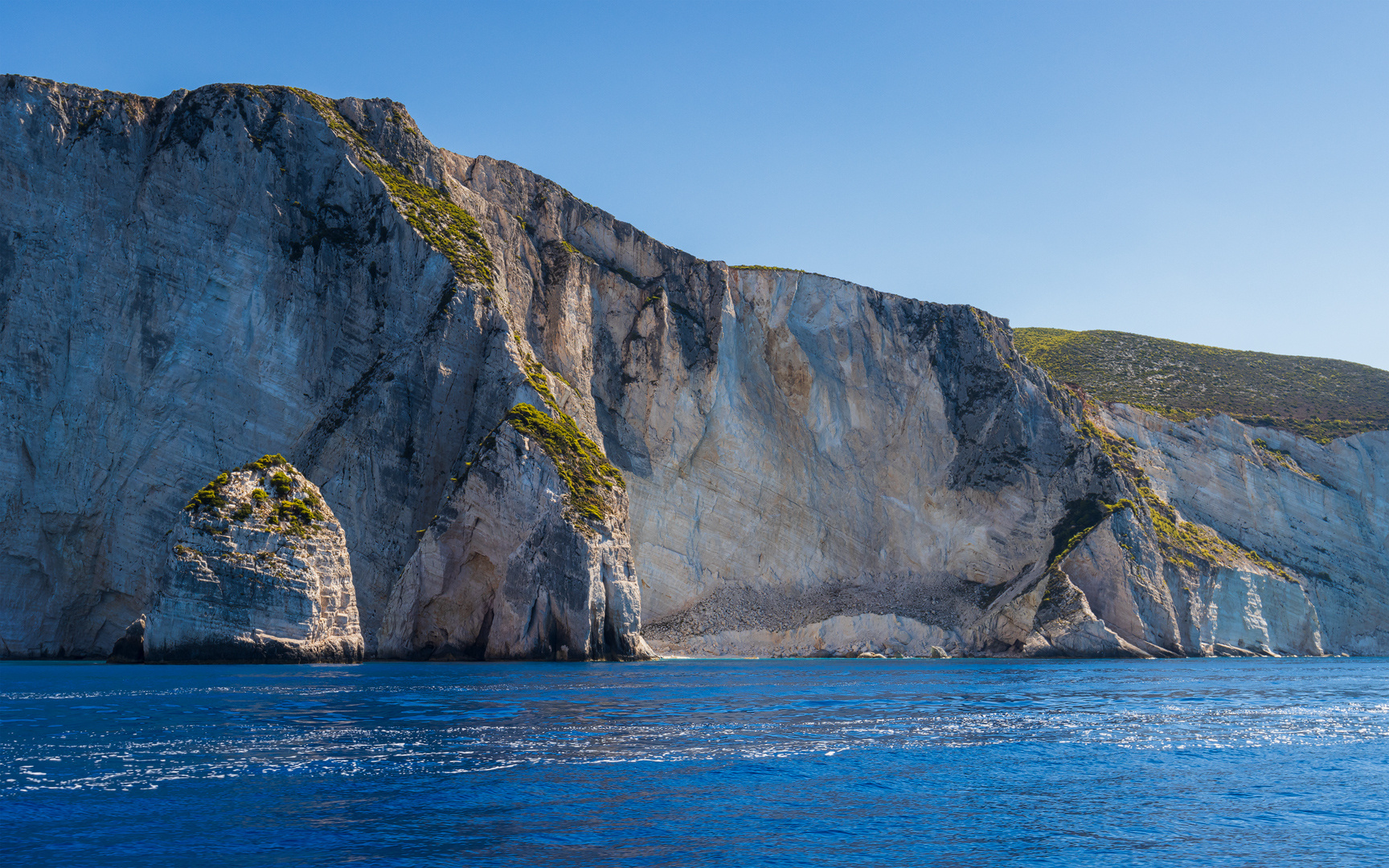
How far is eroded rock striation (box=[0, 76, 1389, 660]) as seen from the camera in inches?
2355

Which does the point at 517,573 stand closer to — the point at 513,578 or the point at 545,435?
the point at 513,578

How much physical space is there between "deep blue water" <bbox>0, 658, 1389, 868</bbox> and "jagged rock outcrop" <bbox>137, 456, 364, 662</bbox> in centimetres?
872

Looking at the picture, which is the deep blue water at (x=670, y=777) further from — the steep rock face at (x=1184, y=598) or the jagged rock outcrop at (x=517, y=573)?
the steep rock face at (x=1184, y=598)

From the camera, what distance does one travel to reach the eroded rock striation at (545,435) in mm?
59812

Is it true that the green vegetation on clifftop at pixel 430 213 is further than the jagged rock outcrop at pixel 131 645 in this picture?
Yes

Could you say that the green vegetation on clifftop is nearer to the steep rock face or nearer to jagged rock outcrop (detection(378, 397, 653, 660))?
jagged rock outcrop (detection(378, 397, 653, 660))

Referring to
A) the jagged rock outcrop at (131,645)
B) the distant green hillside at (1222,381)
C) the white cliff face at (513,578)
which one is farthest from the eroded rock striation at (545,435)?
the distant green hillside at (1222,381)

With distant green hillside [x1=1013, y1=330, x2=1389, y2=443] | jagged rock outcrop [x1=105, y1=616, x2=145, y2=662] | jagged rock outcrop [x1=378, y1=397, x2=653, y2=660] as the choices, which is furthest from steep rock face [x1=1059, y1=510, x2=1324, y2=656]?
jagged rock outcrop [x1=105, y1=616, x2=145, y2=662]

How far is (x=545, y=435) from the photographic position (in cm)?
5947

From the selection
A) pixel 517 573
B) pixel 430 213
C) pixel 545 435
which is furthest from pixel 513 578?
pixel 430 213

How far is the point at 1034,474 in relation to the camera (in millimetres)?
82875

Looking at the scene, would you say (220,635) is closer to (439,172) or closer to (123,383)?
(123,383)

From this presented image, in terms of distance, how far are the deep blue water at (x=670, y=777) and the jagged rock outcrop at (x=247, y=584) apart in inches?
343

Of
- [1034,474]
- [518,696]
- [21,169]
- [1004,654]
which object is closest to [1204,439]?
[1034,474]
